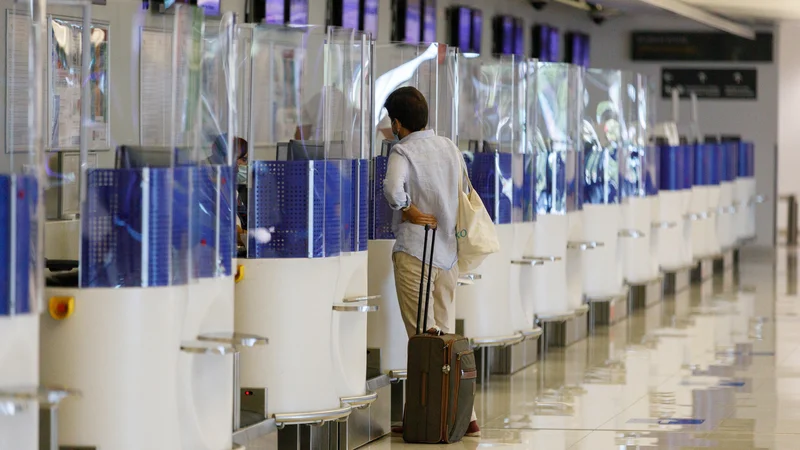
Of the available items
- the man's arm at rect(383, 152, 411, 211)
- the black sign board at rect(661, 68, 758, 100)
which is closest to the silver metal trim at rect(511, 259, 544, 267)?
the man's arm at rect(383, 152, 411, 211)

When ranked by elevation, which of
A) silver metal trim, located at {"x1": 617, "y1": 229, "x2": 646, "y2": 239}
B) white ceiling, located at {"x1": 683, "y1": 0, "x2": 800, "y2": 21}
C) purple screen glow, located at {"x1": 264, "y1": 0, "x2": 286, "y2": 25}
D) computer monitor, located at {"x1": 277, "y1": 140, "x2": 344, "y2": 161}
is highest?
white ceiling, located at {"x1": 683, "y1": 0, "x2": 800, "y2": 21}

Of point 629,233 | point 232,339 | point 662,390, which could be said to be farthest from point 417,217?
point 629,233

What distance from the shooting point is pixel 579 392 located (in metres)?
7.71

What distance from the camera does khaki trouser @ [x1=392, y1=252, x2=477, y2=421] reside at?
6129 millimetres

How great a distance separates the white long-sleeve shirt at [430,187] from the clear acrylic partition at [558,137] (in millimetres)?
2290

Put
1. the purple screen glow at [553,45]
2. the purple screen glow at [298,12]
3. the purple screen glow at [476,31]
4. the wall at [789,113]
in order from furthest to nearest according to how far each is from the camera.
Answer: the wall at [789,113]
the purple screen glow at [553,45]
the purple screen glow at [476,31]
the purple screen glow at [298,12]

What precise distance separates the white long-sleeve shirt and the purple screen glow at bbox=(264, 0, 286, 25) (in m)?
3.37

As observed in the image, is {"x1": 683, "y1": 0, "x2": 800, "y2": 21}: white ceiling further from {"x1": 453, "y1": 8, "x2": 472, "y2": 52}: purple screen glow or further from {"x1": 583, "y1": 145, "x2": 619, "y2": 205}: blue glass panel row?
{"x1": 583, "y1": 145, "x2": 619, "y2": 205}: blue glass panel row

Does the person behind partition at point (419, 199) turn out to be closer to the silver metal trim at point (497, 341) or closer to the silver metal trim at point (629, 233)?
the silver metal trim at point (497, 341)

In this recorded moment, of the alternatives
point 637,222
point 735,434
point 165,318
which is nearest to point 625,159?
point 637,222

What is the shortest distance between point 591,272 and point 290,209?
5.22m

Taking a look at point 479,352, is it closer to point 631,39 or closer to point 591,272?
point 591,272

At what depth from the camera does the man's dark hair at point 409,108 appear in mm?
6145

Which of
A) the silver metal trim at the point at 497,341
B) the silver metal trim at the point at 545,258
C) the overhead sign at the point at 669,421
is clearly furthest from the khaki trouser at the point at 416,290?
the silver metal trim at the point at 545,258
